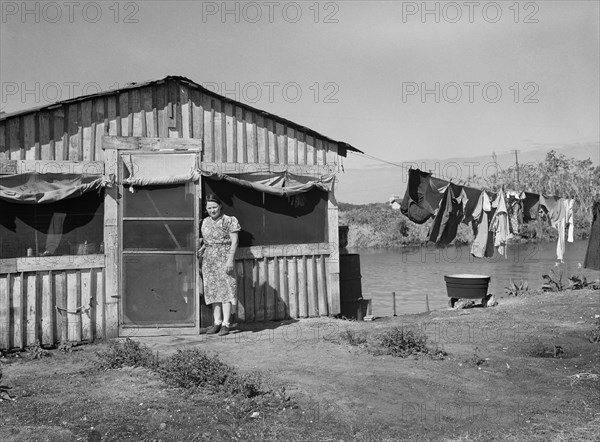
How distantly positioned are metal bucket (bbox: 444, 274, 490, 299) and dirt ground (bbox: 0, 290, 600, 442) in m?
3.35

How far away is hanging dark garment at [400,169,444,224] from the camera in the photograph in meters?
10.5

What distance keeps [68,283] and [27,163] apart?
1.73 m

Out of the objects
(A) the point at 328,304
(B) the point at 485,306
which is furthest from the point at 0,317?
(B) the point at 485,306

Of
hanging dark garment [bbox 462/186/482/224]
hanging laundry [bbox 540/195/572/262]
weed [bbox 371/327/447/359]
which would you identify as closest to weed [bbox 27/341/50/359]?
weed [bbox 371/327/447/359]

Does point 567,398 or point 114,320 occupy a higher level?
point 114,320

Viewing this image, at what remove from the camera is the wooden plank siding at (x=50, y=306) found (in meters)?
8.05

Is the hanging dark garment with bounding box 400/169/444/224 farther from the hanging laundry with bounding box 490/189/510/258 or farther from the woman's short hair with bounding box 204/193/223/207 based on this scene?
the woman's short hair with bounding box 204/193/223/207

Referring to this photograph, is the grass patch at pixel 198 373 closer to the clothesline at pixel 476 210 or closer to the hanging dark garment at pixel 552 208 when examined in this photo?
the clothesline at pixel 476 210

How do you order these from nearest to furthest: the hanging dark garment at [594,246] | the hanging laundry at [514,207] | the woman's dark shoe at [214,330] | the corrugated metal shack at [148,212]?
the corrugated metal shack at [148,212], the woman's dark shoe at [214,330], the hanging laundry at [514,207], the hanging dark garment at [594,246]

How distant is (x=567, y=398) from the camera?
614 cm

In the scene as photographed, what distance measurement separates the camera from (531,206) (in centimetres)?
1154

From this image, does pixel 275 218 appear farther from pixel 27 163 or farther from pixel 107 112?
pixel 27 163

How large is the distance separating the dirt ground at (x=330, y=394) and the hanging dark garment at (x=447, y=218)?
204 centimetres

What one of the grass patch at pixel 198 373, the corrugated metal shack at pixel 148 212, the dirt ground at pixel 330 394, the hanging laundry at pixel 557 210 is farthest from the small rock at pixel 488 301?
the grass patch at pixel 198 373
